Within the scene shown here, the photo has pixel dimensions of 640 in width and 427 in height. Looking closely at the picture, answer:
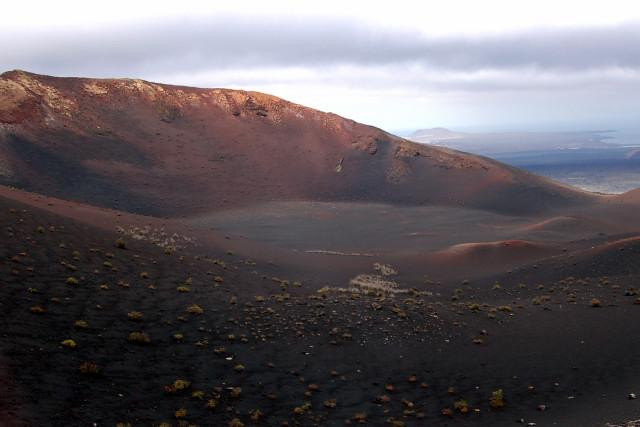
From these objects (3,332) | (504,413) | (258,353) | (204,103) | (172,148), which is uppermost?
(204,103)

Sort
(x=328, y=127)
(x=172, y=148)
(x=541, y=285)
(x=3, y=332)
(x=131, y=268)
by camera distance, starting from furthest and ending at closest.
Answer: (x=328, y=127) → (x=172, y=148) → (x=541, y=285) → (x=131, y=268) → (x=3, y=332)

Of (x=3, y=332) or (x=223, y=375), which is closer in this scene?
(x=3, y=332)

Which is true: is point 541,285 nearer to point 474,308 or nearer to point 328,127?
point 474,308

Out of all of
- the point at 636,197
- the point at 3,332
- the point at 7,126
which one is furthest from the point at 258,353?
the point at 636,197

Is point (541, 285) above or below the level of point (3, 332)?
below

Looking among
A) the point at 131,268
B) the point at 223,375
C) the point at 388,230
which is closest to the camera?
the point at 223,375

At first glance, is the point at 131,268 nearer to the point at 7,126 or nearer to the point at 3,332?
the point at 3,332
